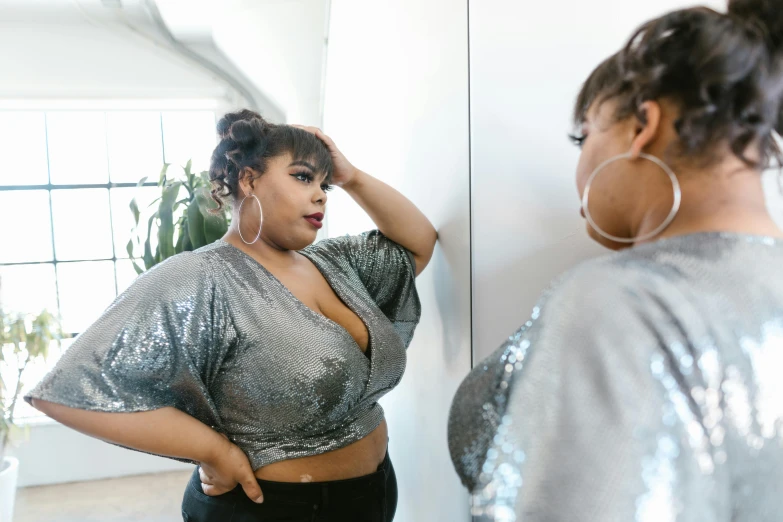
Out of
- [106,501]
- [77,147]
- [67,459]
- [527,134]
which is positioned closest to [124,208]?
[77,147]

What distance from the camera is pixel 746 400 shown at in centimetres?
33

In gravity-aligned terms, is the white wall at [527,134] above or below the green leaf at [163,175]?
above

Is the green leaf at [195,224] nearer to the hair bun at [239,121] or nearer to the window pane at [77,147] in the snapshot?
the window pane at [77,147]

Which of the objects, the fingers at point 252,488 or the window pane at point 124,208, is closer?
the fingers at point 252,488

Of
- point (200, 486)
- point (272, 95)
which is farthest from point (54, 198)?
point (200, 486)

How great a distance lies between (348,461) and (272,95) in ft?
5.16

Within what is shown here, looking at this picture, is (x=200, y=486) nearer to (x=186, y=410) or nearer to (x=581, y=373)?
(x=186, y=410)

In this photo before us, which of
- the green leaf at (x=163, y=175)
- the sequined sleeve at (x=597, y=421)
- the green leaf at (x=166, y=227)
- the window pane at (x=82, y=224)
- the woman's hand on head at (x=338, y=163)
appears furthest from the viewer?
the window pane at (x=82, y=224)

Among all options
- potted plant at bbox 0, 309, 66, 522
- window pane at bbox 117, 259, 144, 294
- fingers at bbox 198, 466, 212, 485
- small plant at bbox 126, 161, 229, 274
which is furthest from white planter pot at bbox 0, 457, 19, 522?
fingers at bbox 198, 466, 212, 485

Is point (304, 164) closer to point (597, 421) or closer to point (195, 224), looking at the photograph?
point (597, 421)

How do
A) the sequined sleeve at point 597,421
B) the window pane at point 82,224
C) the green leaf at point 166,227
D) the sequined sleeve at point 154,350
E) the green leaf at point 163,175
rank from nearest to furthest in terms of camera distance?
1. the sequined sleeve at point 597,421
2. the sequined sleeve at point 154,350
3. the green leaf at point 166,227
4. the green leaf at point 163,175
5. the window pane at point 82,224

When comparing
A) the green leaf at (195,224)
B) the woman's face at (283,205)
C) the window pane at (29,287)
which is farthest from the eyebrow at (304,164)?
the window pane at (29,287)

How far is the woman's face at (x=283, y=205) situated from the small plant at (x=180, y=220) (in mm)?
951

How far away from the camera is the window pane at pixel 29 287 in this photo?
2104 millimetres
